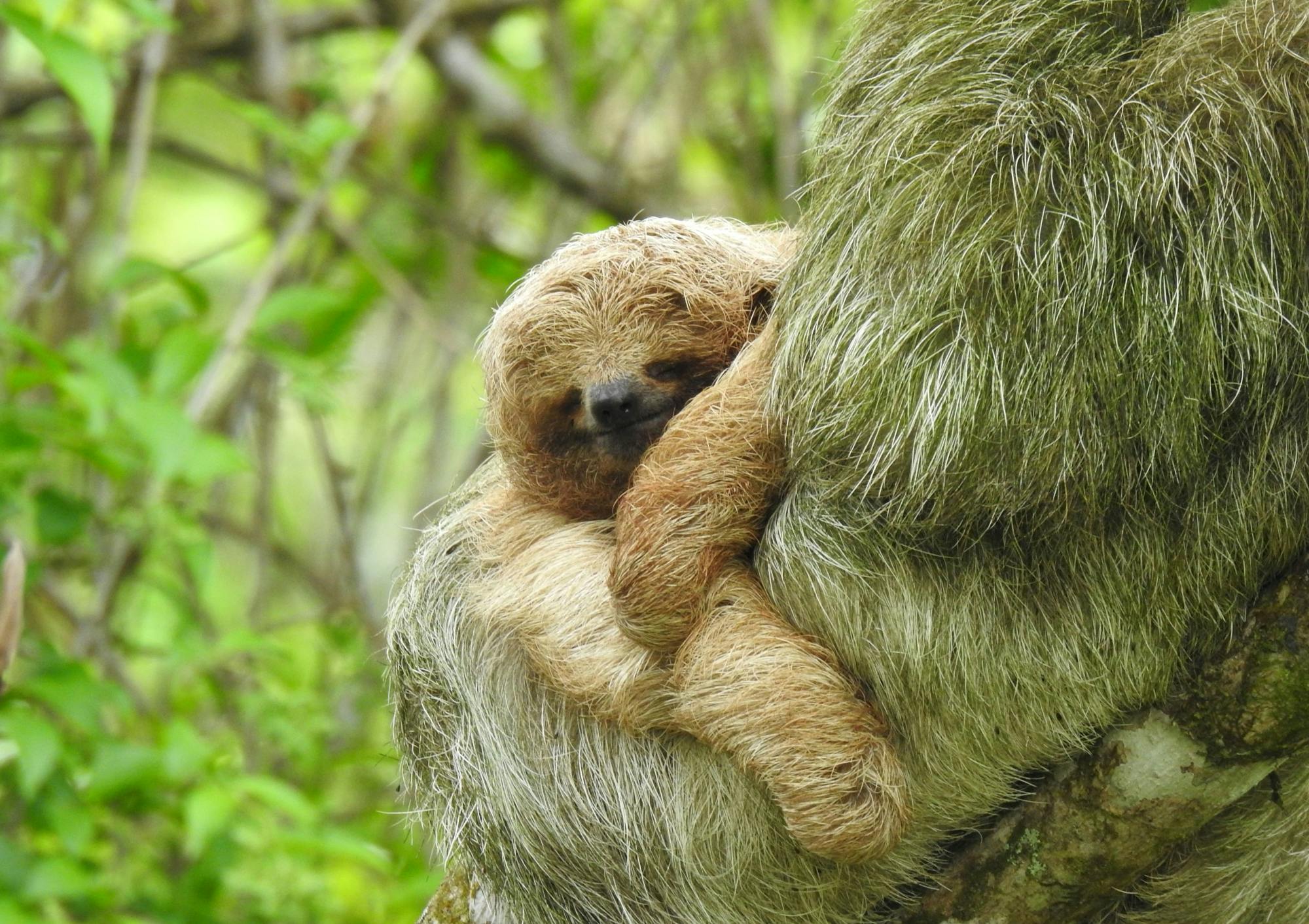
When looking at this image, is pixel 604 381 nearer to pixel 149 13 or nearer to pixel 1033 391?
pixel 1033 391

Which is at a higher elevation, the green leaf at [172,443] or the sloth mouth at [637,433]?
the green leaf at [172,443]

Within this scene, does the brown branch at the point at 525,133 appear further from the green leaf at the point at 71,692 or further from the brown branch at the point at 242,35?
the green leaf at the point at 71,692

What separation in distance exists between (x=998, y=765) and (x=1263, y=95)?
1.58 m

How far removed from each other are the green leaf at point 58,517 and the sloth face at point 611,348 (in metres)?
2.83

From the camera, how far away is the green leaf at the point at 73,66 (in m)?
4.65

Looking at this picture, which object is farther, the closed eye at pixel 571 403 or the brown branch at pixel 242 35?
the brown branch at pixel 242 35

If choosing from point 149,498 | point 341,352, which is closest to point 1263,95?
point 149,498

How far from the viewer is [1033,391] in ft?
9.91

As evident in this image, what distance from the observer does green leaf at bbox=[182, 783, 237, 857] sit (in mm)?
Result: 5176

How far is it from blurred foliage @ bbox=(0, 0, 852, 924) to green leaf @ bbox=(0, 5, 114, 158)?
0.04 feet

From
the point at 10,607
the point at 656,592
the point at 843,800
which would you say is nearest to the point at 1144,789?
the point at 843,800

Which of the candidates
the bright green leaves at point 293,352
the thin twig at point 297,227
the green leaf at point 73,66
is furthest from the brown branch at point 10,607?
the bright green leaves at point 293,352

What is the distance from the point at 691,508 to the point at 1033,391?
0.80 meters

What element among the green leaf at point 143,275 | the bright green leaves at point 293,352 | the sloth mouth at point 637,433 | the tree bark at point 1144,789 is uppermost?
the green leaf at point 143,275
